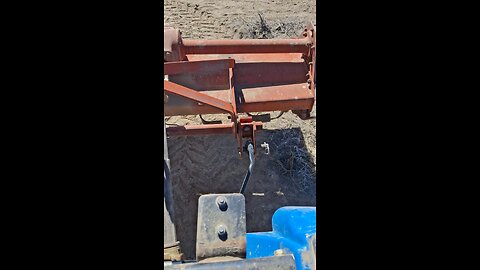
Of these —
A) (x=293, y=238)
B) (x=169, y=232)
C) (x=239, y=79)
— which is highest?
(x=239, y=79)

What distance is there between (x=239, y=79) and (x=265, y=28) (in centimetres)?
Result: 193

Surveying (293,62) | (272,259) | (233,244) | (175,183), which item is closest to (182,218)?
(175,183)

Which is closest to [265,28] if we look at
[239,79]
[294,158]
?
[294,158]

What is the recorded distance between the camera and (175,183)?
12.0 feet

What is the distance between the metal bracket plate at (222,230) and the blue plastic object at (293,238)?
13.8 inches

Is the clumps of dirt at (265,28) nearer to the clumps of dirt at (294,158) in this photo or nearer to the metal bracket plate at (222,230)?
the clumps of dirt at (294,158)

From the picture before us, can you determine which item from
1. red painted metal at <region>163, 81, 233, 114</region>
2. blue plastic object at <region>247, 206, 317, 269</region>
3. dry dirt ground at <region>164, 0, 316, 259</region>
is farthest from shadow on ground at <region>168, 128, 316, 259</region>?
blue plastic object at <region>247, 206, 317, 269</region>

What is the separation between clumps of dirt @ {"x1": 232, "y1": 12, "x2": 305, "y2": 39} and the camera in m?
4.84

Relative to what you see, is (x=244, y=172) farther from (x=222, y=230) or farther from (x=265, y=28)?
(x=222, y=230)

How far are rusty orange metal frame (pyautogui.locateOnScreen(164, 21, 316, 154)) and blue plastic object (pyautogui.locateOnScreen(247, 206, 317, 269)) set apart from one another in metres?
0.85

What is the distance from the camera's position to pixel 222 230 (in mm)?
1583

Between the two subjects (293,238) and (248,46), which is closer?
(293,238)

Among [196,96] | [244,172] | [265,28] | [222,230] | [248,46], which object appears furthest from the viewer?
[265,28]
